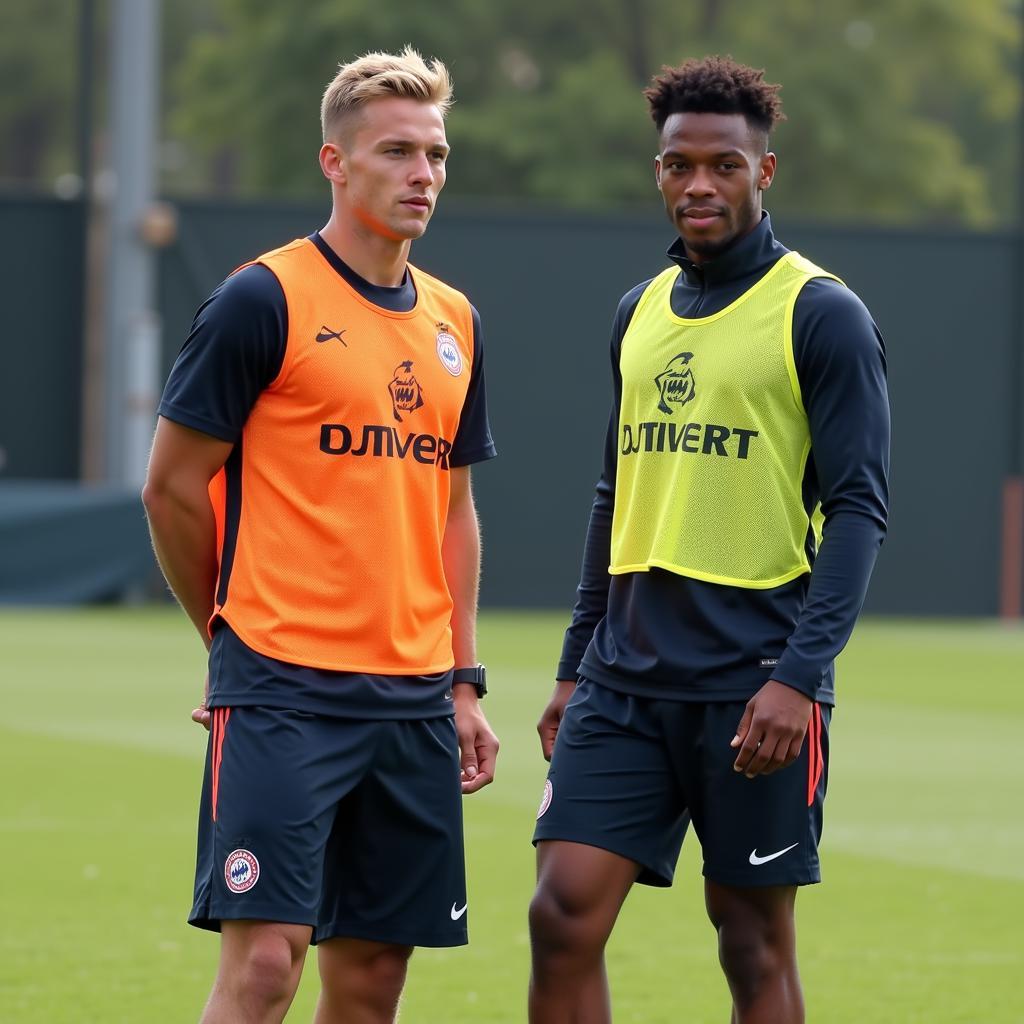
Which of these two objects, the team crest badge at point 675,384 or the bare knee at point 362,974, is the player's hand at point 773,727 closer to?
the team crest badge at point 675,384

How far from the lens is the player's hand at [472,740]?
16.1 feet

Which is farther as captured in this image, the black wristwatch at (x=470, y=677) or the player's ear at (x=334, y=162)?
the black wristwatch at (x=470, y=677)

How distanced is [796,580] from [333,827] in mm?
1109

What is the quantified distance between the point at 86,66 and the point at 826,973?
67.3ft

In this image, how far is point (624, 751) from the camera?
4.80 metres

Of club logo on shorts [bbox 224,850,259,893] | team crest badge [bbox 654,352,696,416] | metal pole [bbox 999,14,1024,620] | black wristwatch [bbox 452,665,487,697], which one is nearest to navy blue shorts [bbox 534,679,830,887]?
black wristwatch [bbox 452,665,487,697]

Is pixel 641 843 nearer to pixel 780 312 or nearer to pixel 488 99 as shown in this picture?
pixel 780 312

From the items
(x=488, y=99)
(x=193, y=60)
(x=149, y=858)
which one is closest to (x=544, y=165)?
(x=488, y=99)

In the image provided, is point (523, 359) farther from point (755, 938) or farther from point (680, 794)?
point (755, 938)

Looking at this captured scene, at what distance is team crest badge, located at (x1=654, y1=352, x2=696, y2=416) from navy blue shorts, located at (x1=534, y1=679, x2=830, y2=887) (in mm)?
640

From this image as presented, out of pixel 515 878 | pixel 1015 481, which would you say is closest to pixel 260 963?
pixel 515 878

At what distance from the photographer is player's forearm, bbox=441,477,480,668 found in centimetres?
489

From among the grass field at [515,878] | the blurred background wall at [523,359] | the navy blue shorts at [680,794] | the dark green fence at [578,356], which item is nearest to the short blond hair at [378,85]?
the navy blue shorts at [680,794]

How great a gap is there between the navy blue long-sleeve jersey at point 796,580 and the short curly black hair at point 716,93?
0.25 metres
